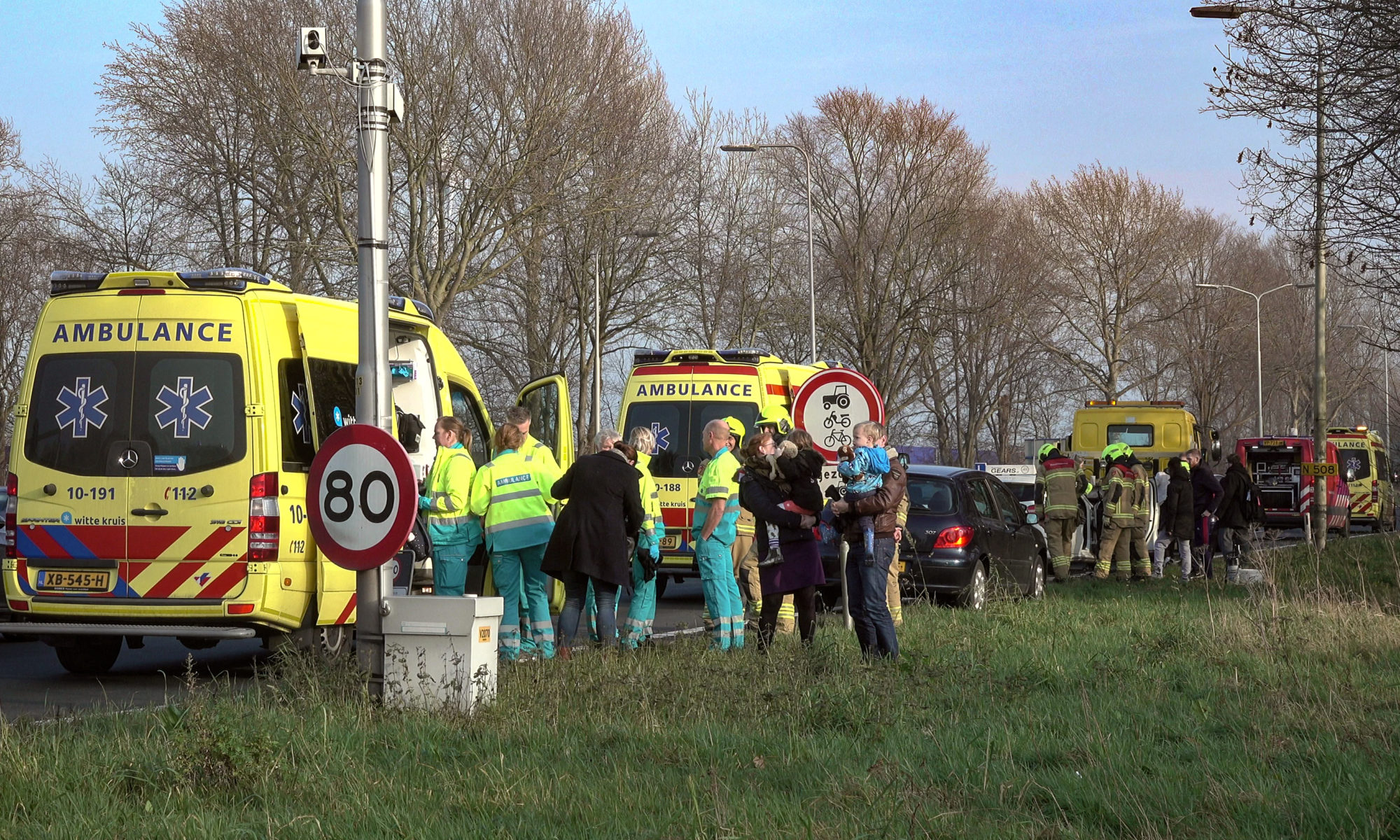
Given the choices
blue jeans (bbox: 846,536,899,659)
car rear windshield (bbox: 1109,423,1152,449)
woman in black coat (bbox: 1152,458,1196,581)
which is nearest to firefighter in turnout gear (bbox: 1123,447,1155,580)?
woman in black coat (bbox: 1152,458,1196,581)

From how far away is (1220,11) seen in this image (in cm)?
1368

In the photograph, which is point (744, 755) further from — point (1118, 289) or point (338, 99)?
point (1118, 289)

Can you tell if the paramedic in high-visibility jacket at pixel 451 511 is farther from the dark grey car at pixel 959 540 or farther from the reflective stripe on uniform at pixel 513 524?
the dark grey car at pixel 959 540

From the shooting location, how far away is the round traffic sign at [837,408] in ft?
38.9

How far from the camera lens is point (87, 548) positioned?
9703 mm

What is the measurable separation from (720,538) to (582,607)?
111 cm

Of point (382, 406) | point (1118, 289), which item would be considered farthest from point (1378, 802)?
point (1118, 289)

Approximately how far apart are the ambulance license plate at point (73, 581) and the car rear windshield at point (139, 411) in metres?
0.64

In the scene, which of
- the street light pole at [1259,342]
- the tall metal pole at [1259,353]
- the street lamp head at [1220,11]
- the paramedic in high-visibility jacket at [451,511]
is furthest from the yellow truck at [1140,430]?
the tall metal pole at [1259,353]

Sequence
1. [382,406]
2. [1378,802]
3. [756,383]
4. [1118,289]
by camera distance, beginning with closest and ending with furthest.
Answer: [1378,802]
[382,406]
[756,383]
[1118,289]

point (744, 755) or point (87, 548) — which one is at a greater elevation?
point (87, 548)

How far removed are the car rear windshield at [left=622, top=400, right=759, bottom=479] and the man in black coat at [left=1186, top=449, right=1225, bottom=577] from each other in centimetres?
679

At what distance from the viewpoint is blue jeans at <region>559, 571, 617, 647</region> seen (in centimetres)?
1062

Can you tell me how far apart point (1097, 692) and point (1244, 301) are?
5149 centimetres
